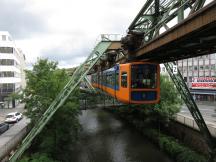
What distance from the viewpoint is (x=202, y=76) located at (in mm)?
52750

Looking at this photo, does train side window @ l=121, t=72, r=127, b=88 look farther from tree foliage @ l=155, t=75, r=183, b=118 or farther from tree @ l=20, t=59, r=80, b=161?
tree foliage @ l=155, t=75, r=183, b=118

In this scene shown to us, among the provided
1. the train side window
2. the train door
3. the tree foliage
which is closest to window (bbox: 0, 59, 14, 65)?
the tree foliage

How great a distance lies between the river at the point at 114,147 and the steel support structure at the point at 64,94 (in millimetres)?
7204

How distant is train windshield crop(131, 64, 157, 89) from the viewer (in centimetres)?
1544

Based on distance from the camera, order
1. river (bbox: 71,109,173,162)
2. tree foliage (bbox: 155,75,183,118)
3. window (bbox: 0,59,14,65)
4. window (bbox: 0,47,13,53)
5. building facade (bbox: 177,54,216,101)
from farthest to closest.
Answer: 1. building facade (bbox: 177,54,216,101)
2. window (bbox: 0,59,14,65)
3. window (bbox: 0,47,13,53)
4. tree foliage (bbox: 155,75,183,118)
5. river (bbox: 71,109,173,162)

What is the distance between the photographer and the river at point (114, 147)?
21922 mm

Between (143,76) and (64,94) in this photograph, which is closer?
(143,76)

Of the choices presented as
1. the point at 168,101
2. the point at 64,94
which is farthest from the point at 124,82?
the point at 168,101

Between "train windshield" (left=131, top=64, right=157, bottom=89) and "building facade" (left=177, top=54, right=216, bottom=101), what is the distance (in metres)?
38.6

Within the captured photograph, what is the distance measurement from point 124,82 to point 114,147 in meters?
11.6

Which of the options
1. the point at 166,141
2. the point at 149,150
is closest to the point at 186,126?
the point at 166,141

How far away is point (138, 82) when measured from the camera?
51.0 feet

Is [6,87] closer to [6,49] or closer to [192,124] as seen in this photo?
[6,49]

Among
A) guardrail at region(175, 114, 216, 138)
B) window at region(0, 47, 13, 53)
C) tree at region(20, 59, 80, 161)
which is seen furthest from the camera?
window at region(0, 47, 13, 53)
